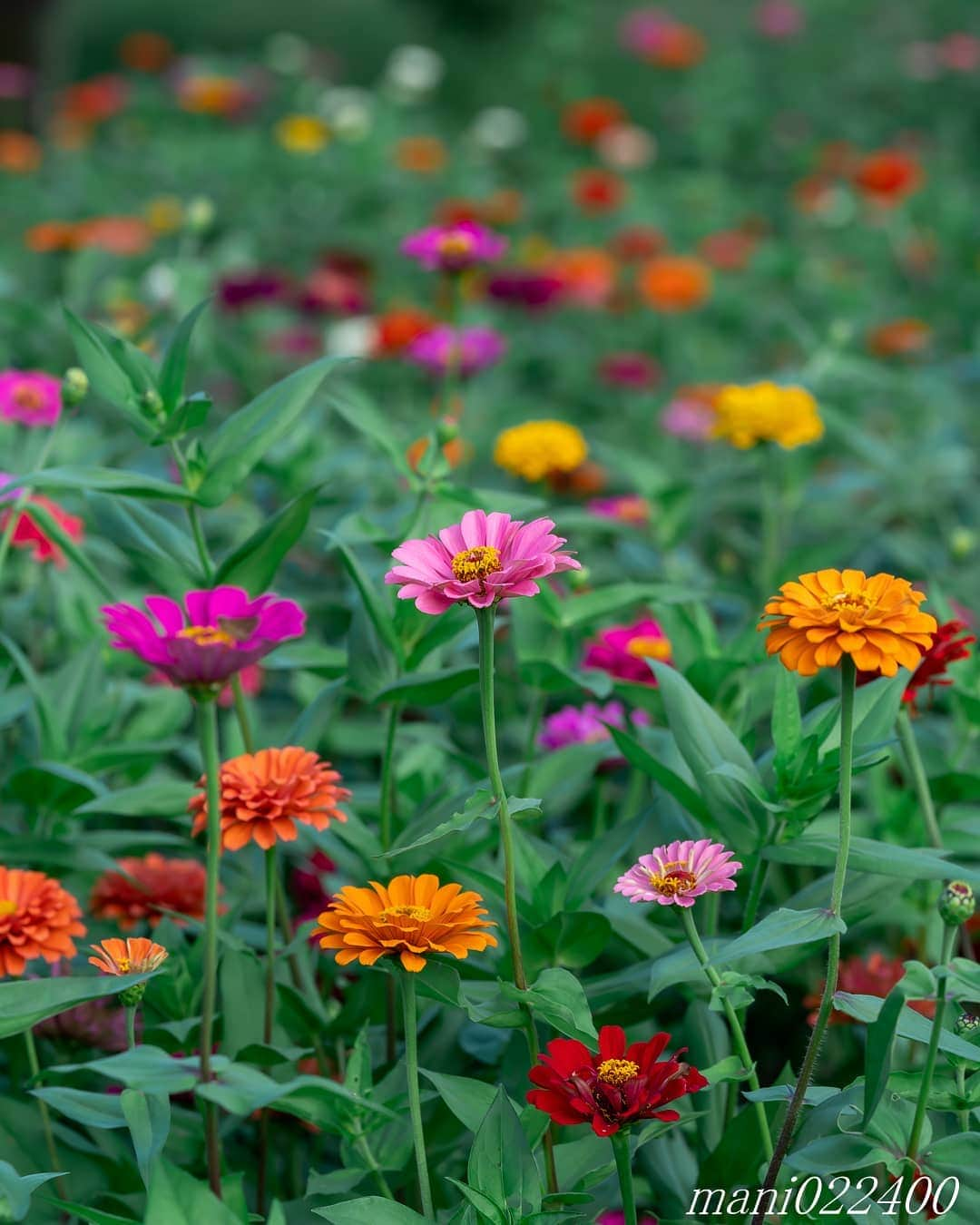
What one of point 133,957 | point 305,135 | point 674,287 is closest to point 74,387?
point 133,957

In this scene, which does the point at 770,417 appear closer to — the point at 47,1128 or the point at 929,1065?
the point at 929,1065

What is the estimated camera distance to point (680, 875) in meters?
0.86

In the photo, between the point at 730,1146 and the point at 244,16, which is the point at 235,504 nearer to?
the point at 730,1146

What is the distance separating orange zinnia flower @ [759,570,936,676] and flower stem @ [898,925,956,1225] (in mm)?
155

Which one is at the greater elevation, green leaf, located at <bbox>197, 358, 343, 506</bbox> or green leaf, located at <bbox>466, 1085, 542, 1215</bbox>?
green leaf, located at <bbox>197, 358, 343, 506</bbox>

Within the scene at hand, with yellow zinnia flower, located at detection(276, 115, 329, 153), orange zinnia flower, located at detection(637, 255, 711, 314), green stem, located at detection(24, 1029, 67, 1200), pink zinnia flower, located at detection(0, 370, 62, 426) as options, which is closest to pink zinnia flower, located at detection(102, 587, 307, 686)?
green stem, located at detection(24, 1029, 67, 1200)

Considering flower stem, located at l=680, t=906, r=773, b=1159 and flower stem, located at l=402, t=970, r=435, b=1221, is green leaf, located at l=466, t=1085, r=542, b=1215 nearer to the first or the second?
flower stem, located at l=402, t=970, r=435, b=1221

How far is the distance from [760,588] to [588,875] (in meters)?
0.66

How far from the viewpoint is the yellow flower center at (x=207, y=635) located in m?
0.77

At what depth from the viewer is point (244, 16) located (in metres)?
8.77

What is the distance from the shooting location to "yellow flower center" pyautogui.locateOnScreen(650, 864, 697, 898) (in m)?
0.85

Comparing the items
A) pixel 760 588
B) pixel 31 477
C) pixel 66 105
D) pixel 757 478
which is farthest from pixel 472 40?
pixel 31 477

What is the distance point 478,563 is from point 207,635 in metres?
0.16

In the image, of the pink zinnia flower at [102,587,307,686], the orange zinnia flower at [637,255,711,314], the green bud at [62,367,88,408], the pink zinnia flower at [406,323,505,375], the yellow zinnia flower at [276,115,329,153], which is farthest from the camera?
the yellow zinnia flower at [276,115,329,153]
